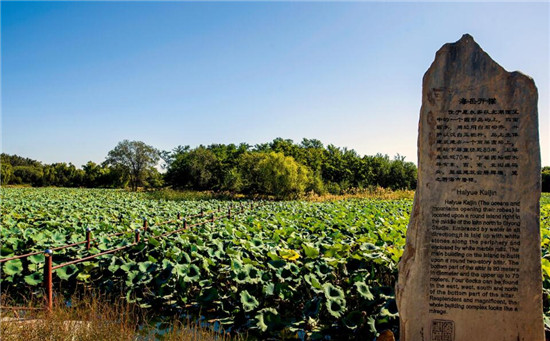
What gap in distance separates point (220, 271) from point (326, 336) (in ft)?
6.22

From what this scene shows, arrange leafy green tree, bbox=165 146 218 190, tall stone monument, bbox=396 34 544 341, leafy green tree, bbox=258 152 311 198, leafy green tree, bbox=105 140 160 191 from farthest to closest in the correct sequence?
leafy green tree, bbox=105 140 160 191 → leafy green tree, bbox=165 146 218 190 → leafy green tree, bbox=258 152 311 198 → tall stone monument, bbox=396 34 544 341

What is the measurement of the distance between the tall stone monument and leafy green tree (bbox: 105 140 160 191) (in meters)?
61.0

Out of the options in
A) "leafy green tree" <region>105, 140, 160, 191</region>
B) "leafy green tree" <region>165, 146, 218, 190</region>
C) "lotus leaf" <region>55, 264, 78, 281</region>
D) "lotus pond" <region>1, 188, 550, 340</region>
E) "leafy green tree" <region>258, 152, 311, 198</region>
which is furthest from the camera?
"leafy green tree" <region>105, 140, 160, 191</region>

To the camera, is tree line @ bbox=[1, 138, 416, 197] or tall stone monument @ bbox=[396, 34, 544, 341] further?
tree line @ bbox=[1, 138, 416, 197]

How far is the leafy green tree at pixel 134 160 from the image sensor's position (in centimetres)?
6019

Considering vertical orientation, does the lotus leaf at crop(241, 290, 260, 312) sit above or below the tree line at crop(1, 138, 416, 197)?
below

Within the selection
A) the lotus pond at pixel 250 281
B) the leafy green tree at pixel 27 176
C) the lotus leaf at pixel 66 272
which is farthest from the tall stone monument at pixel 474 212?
the leafy green tree at pixel 27 176

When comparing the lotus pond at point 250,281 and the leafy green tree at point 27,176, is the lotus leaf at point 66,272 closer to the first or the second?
the lotus pond at point 250,281

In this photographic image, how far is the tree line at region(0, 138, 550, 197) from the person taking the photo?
120 feet

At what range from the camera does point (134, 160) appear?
60781 millimetres

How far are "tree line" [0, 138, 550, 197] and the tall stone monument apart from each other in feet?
101

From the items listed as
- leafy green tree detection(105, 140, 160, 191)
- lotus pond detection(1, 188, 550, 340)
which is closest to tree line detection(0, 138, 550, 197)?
leafy green tree detection(105, 140, 160, 191)

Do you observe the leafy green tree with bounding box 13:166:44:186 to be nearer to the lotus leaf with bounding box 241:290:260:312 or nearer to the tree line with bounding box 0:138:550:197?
the tree line with bounding box 0:138:550:197

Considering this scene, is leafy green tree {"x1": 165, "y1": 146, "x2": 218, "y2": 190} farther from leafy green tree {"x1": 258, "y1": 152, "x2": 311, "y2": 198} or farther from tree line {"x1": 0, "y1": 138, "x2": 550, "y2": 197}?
leafy green tree {"x1": 258, "y1": 152, "x2": 311, "y2": 198}
